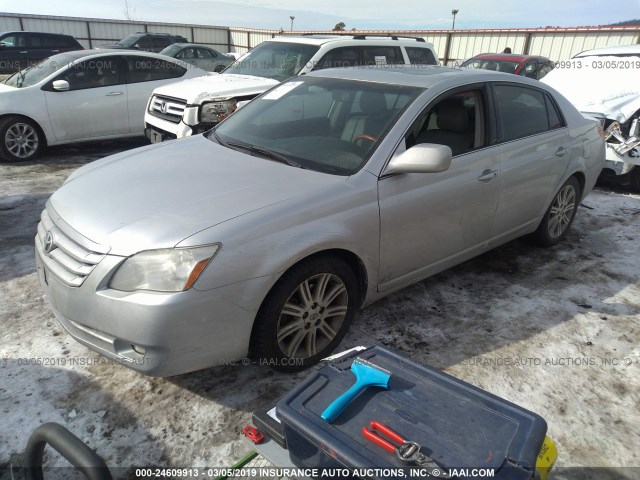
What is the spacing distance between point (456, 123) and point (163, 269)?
2.31 m

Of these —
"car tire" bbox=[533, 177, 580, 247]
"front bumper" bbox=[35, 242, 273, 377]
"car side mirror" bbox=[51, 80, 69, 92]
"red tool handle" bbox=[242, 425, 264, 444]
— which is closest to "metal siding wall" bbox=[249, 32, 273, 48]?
"car side mirror" bbox=[51, 80, 69, 92]

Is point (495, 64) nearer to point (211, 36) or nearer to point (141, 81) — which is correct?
point (141, 81)

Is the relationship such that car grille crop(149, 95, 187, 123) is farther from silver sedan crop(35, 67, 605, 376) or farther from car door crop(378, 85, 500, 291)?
car door crop(378, 85, 500, 291)

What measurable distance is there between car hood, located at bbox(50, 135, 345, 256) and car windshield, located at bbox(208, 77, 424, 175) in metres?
0.15

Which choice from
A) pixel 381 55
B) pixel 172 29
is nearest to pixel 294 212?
pixel 381 55

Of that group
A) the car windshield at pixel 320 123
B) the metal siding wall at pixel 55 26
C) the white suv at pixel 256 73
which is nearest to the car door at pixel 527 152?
the car windshield at pixel 320 123

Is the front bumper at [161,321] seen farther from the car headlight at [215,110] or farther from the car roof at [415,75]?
the car headlight at [215,110]

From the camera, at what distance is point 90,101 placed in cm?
741

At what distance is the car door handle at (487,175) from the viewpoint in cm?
352

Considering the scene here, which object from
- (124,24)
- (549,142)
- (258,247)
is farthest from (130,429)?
(124,24)

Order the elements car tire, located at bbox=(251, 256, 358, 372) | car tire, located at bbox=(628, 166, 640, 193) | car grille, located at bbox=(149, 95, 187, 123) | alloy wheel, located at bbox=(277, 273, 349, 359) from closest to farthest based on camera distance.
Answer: car tire, located at bbox=(251, 256, 358, 372), alloy wheel, located at bbox=(277, 273, 349, 359), car grille, located at bbox=(149, 95, 187, 123), car tire, located at bbox=(628, 166, 640, 193)

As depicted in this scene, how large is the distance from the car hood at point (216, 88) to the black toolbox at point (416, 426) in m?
4.92

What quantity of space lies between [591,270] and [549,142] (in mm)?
1220

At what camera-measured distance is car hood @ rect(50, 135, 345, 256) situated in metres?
2.38
